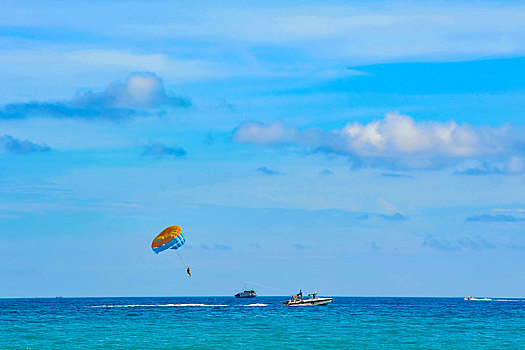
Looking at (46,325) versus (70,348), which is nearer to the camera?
(70,348)

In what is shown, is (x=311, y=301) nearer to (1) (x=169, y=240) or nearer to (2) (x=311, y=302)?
(2) (x=311, y=302)

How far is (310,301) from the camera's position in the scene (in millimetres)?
179875

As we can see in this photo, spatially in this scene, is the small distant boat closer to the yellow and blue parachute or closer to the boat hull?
the boat hull

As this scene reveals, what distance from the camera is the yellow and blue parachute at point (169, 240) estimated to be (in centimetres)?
8800

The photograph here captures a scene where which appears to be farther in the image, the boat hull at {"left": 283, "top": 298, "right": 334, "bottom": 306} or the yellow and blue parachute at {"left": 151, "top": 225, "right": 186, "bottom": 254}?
the boat hull at {"left": 283, "top": 298, "right": 334, "bottom": 306}

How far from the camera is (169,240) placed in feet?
289

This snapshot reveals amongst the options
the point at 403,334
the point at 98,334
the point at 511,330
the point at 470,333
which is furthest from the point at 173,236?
the point at 511,330

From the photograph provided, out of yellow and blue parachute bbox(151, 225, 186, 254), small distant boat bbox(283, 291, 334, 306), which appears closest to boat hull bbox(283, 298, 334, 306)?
small distant boat bbox(283, 291, 334, 306)

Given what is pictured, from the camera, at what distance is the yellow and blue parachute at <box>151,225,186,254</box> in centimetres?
8800

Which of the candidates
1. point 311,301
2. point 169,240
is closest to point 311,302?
Answer: point 311,301

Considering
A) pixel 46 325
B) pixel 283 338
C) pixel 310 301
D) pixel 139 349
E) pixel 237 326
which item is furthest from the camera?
pixel 310 301

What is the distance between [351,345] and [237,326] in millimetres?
27565

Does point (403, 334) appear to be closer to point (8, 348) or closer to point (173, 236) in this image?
point (173, 236)

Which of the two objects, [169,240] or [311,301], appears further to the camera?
[311,301]
